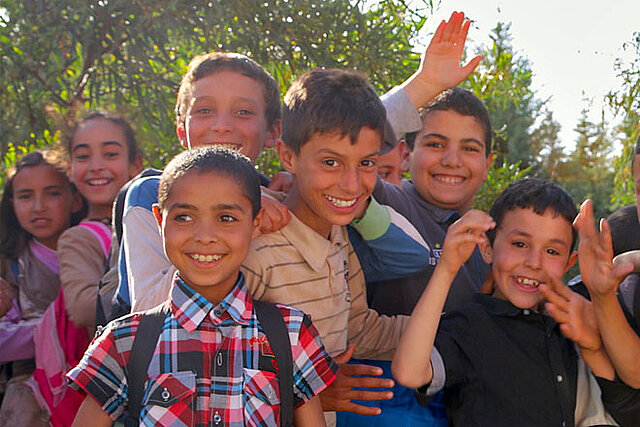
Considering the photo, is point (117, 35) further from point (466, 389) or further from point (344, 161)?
point (466, 389)

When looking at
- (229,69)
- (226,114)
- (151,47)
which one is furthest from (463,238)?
(151,47)

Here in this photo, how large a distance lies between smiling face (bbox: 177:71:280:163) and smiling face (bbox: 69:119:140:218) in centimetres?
76

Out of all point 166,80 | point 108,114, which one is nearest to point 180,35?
point 166,80

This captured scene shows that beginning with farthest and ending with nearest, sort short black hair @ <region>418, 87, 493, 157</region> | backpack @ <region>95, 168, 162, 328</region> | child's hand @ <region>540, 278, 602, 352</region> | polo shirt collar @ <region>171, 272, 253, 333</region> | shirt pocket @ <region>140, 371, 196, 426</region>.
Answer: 1. short black hair @ <region>418, 87, 493, 157</region>
2. backpack @ <region>95, 168, 162, 328</region>
3. child's hand @ <region>540, 278, 602, 352</region>
4. polo shirt collar @ <region>171, 272, 253, 333</region>
5. shirt pocket @ <region>140, 371, 196, 426</region>

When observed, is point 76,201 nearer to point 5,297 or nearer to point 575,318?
point 5,297

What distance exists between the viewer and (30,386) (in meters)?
2.99

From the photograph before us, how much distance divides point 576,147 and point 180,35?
2190 centimetres

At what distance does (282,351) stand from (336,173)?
0.64 m

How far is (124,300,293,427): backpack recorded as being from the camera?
1847 millimetres

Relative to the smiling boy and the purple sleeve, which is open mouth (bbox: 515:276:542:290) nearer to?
the smiling boy

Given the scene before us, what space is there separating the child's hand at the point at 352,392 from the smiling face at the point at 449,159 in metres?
0.97

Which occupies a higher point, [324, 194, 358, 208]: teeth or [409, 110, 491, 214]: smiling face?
[409, 110, 491, 214]: smiling face

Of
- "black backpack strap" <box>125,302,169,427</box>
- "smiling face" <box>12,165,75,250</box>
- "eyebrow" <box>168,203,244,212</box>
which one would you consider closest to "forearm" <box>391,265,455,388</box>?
"eyebrow" <box>168,203,244,212</box>

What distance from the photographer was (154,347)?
1.88 m
